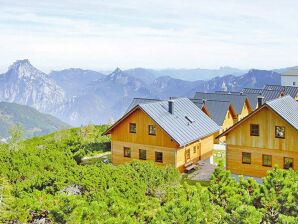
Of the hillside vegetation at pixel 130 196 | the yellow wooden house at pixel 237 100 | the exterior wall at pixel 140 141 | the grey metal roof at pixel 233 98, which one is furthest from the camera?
the grey metal roof at pixel 233 98

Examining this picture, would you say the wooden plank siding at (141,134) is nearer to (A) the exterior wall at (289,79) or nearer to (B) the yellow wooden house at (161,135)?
(B) the yellow wooden house at (161,135)

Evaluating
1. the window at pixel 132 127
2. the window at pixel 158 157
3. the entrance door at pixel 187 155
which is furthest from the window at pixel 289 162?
the window at pixel 132 127

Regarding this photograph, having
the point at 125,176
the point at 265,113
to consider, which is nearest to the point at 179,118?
the point at 265,113

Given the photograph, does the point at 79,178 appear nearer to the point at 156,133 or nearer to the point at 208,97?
the point at 156,133

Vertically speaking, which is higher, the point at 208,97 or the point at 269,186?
the point at 208,97

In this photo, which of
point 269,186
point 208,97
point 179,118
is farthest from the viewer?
point 208,97

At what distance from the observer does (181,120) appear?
1751 inches

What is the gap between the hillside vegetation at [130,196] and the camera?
65.9 ft

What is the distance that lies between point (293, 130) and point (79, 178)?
729 inches

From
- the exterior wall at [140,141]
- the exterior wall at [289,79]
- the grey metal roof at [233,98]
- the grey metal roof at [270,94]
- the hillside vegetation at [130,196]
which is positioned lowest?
the hillside vegetation at [130,196]

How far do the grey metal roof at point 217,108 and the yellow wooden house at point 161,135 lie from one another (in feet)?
Result: 39.1

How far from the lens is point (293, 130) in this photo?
118 feet

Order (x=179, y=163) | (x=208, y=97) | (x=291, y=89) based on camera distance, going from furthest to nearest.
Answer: (x=291, y=89) → (x=208, y=97) → (x=179, y=163)

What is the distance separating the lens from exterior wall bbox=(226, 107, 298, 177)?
120 feet
